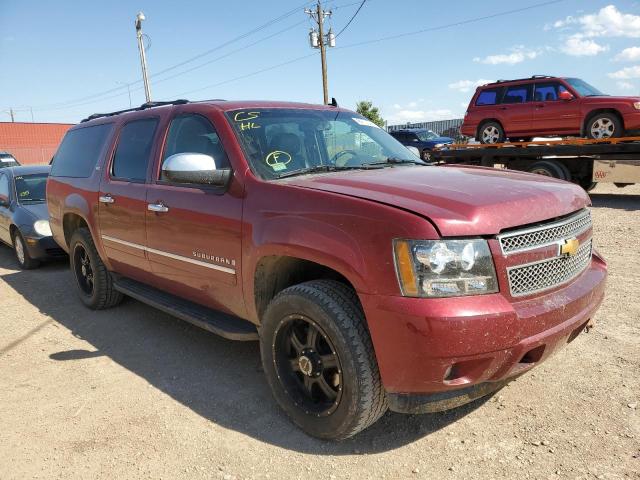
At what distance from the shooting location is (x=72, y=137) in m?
5.73

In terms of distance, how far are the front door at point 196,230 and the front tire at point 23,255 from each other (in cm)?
412

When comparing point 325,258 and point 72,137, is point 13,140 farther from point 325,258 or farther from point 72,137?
point 325,258

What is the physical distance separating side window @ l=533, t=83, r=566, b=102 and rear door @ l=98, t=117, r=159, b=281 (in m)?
10.4

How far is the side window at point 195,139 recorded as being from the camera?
3439mm

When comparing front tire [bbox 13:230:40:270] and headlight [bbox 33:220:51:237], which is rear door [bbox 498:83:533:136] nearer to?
headlight [bbox 33:220:51:237]

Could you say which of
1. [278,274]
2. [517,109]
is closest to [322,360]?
[278,274]

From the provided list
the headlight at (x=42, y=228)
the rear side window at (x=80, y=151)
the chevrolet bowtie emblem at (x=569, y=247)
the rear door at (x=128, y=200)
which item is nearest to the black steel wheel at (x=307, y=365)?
the chevrolet bowtie emblem at (x=569, y=247)

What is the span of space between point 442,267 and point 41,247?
645 centimetres

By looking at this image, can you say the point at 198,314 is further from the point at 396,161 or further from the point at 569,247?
the point at 569,247

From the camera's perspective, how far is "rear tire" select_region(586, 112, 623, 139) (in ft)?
35.6

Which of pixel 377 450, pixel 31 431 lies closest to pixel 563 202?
pixel 377 450

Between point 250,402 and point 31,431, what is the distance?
130 cm

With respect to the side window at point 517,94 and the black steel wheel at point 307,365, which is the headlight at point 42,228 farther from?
the side window at point 517,94

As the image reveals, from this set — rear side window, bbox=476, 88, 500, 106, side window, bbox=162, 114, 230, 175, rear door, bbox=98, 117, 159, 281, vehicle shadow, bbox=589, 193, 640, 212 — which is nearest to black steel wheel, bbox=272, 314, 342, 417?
side window, bbox=162, 114, 230, 175
